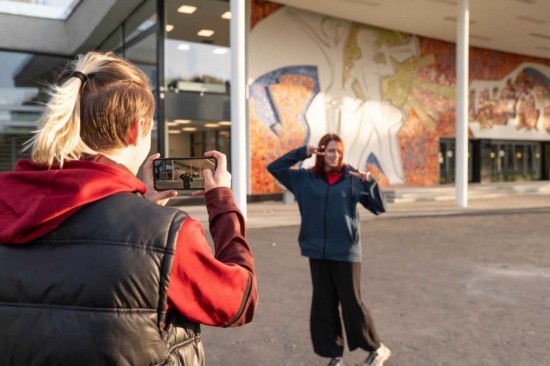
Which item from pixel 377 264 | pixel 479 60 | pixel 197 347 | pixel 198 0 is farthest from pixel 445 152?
pixel 197 347

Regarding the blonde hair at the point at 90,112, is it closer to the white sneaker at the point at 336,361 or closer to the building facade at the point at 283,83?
the white sneaker at the point at 336,361

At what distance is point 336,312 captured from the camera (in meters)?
4.15

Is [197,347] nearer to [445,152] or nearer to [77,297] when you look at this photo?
[77,297]

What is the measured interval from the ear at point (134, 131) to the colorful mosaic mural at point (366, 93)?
1682cm

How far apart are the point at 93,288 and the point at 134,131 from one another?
16.3 inches

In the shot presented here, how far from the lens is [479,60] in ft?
85.4

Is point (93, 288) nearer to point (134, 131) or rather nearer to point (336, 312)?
point (134, 131)

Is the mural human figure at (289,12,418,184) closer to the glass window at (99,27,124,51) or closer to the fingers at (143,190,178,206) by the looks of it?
the glass window at (99,27,124,51)

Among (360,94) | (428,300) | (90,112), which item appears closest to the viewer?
(90,112)

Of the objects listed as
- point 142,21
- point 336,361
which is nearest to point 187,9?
point 142,21

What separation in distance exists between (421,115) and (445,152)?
9.25 feet

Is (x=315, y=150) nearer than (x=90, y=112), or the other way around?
(x=90, y=112)

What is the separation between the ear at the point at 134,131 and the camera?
1.41 metres

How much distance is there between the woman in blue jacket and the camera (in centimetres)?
405
